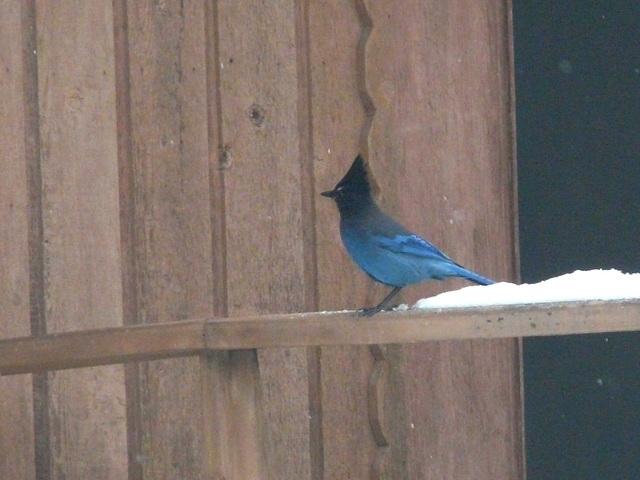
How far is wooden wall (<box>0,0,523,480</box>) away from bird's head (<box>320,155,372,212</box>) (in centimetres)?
21

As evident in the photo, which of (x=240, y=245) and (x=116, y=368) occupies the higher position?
(x=240, y=245)

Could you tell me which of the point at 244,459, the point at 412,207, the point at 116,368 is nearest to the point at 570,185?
the point at 412,207

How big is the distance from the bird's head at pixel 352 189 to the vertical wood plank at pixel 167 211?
1.22 feet

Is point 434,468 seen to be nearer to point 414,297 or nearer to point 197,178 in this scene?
point 414,297

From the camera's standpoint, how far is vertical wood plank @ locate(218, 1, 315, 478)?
396cm

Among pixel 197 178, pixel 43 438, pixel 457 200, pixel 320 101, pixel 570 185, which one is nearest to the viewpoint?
pixel 43 438

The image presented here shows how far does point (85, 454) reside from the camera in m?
3.61

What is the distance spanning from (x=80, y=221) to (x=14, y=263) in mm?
208

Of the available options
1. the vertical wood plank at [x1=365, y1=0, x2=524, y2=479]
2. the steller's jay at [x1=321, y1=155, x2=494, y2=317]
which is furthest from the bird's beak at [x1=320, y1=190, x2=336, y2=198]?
the vertical wood plank at [x1=365, y1=0, x2=524, y2=479]

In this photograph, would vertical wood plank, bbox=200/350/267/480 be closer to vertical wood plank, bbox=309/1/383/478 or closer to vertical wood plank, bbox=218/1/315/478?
vertical wood plank, bbox=218/1/315/478

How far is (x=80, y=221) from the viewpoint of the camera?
3635mm

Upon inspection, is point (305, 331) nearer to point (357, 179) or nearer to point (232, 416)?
point (232, 416)

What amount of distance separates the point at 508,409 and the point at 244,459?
1996mm

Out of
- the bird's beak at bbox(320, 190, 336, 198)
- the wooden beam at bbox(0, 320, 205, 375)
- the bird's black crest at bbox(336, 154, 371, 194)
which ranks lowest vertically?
the wooden beam at bbox(0, 320, 205, 375)
